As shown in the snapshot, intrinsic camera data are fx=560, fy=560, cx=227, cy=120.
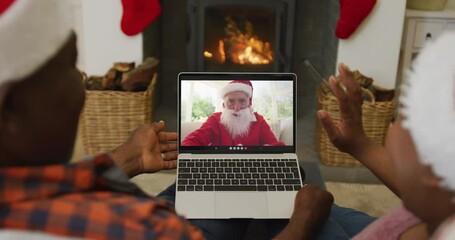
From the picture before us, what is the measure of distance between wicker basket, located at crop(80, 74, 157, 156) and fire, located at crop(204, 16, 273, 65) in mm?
571

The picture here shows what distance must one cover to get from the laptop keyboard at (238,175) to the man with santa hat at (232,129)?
6 cm

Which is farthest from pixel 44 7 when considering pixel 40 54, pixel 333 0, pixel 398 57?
pixel 333 0

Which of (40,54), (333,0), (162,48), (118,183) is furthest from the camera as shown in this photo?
(162,48)

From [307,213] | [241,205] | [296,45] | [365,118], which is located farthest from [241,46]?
[307,213]

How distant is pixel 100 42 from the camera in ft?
8.42

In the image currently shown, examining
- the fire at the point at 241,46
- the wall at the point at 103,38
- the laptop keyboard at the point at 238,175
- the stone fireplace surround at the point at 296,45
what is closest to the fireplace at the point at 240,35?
the fire at the point at 241,46

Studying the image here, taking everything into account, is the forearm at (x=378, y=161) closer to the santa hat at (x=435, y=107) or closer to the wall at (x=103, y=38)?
the santa hat at (x=435, y=107)

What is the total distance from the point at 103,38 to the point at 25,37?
197 centimetres

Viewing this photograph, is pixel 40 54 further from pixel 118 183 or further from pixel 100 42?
pixel 100 42

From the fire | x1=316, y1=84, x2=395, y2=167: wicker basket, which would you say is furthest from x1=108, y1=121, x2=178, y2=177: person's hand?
the fire

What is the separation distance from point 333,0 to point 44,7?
2.29 metres

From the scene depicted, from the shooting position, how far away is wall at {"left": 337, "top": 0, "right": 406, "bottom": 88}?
8.03 feet

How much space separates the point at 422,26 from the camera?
2.55 meters

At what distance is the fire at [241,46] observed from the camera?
112 inches
